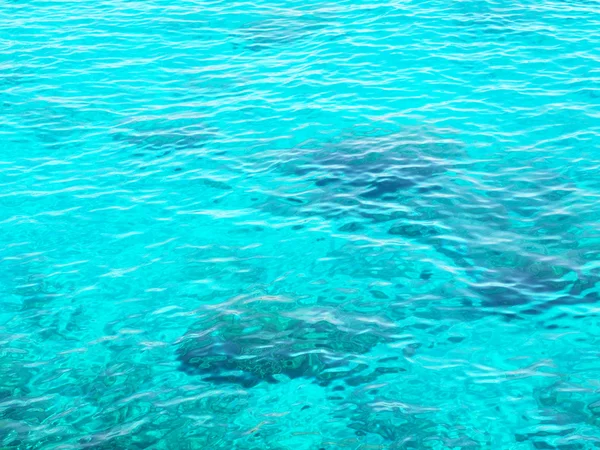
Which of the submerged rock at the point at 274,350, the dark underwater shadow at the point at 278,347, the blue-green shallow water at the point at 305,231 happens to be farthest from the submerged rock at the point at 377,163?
the submerged rock at the point at 274,350

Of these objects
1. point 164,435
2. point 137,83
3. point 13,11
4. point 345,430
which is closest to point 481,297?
point 345,430

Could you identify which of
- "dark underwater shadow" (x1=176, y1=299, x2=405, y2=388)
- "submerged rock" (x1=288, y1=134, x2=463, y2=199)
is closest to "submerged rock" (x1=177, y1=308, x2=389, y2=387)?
"dark underwater shadow" (x1=176, y1=299, x2=405, y2=388)

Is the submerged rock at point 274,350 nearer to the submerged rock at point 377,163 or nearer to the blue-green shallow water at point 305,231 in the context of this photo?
the blue-green shallow water at point 305,231

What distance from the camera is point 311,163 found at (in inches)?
790

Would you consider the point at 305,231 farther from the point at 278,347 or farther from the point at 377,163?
the point at 278,347

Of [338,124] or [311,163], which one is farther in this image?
[338,124]

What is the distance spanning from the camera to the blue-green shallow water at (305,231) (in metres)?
13.1

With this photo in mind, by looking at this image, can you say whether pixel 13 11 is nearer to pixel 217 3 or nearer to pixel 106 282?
pixel 217 3

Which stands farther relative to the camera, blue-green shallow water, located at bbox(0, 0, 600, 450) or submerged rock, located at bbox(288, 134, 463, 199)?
submerged rock, located at bbox(288, 134, 463, 199)

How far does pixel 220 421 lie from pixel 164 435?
1.07m

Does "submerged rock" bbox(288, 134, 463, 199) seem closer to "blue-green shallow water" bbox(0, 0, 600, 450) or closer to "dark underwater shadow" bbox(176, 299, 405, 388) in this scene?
"blue-green shallow water" bbox(0, 0, 600, 450)

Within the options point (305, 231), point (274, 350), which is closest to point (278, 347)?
point (274, 350)

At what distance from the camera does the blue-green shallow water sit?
1309 centimetres

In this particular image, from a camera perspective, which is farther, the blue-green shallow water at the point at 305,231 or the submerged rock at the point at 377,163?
the submerged rock at the point at 377,163
